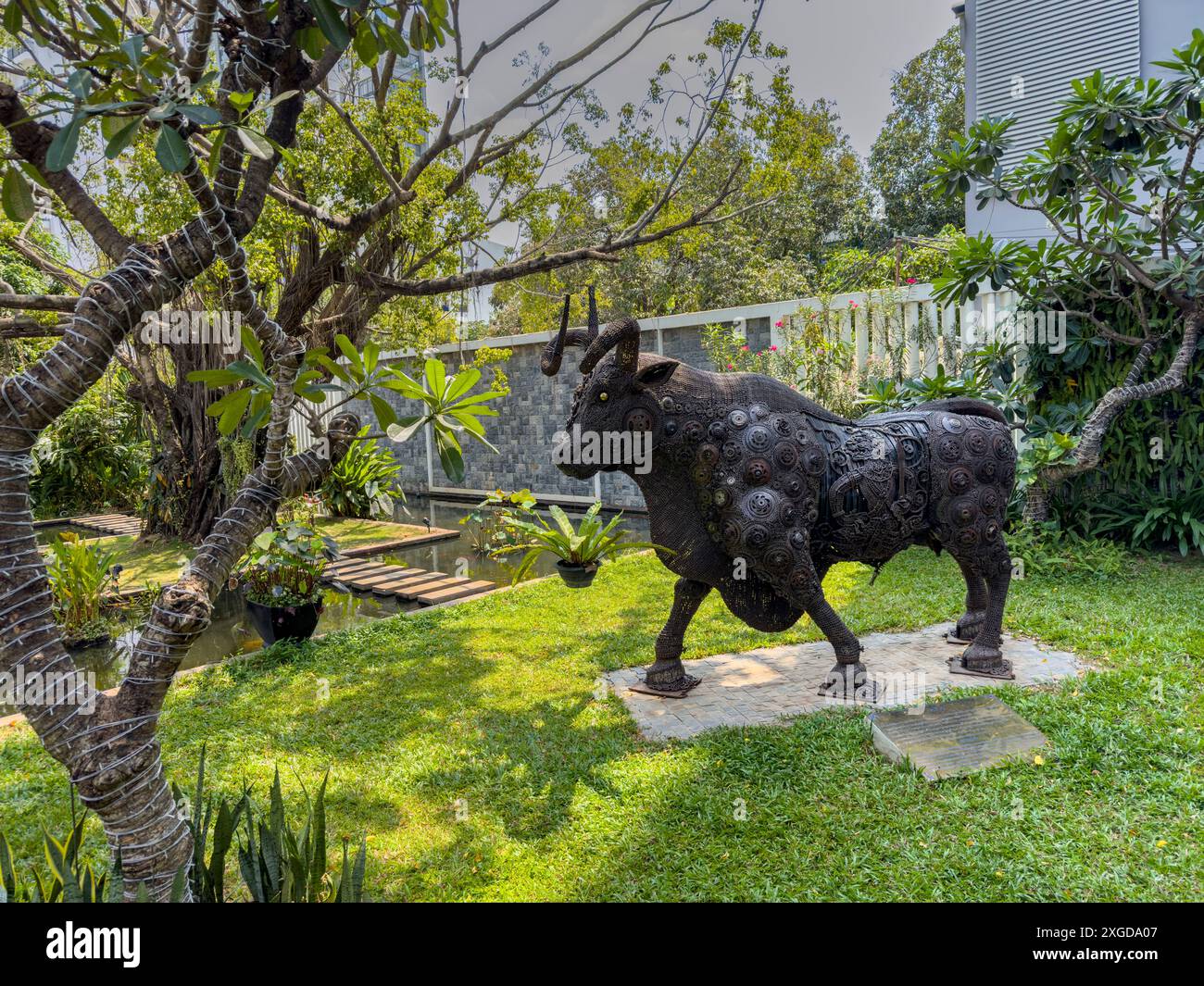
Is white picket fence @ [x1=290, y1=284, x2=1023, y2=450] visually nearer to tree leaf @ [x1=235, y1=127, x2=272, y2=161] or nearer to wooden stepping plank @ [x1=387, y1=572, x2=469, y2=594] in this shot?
wooden stepping plank @ [x1=387, y1=572, x2=469, y2=594]

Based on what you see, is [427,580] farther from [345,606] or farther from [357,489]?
[357,489]

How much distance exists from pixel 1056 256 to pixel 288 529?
7136 mm

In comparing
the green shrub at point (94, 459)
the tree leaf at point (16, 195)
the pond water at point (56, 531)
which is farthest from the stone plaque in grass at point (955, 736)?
the green shrub at point (94, 459)

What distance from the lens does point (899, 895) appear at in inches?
101

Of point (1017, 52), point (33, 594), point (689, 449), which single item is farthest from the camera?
point (1017, 52)

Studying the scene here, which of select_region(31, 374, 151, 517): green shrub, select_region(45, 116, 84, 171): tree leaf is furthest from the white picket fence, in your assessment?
select_region(31, 374, 151, 517): green shrub

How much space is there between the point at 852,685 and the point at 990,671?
948mm

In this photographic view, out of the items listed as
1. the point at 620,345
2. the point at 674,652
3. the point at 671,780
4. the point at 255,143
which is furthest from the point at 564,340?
the point at 255,143

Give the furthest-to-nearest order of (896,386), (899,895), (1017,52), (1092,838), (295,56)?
1. (1017,52)
2. (896,386)
3. (1092,838)
4. (899,895)
5. (295,56)

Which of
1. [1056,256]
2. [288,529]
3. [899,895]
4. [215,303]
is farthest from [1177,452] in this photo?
[215,303]

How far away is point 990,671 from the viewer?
14.5 ft

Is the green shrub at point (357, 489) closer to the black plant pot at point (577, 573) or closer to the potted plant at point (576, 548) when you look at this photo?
the potted plant at point (576, 548)

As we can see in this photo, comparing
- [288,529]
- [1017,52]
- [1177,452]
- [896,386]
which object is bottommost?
[288,529]

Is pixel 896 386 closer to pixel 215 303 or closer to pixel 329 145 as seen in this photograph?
pixel 329 145
